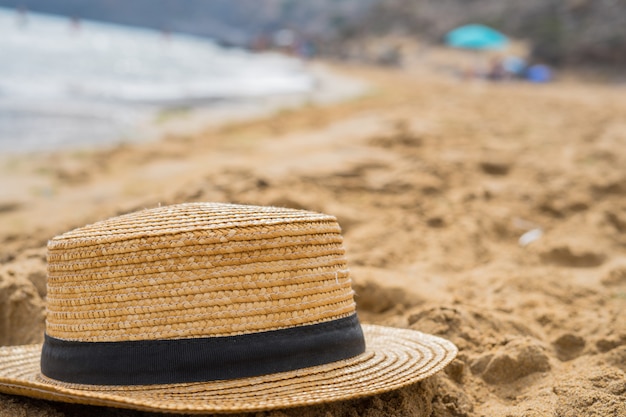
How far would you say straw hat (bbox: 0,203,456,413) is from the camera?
81.6 inches

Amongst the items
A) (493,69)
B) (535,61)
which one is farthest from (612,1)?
(493,69)

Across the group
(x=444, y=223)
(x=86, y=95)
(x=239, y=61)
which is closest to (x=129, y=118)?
(x=86, y=95)

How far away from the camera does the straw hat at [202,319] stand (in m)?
2.07

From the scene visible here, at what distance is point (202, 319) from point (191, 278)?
0.40ft

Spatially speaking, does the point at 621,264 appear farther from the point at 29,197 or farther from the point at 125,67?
the point at 125,67

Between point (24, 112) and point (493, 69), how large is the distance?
1770 centimetres

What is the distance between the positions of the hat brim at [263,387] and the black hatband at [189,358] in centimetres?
2

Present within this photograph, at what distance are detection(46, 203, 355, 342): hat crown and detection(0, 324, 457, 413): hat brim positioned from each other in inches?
5.8

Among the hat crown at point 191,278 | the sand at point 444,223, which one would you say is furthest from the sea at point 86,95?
the hat crown at point 191,278

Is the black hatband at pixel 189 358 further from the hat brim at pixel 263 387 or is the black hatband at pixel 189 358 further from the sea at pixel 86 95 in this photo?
the sea at pixel 86 95

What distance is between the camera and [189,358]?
2.08 m

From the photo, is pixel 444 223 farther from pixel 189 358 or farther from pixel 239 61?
pixel 239 61

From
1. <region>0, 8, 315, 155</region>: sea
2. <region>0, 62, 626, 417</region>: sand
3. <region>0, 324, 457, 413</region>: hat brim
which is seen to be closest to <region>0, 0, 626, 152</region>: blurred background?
<region>0, 8, 315, 155</region>: sea

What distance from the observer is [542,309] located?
3.42 meters
